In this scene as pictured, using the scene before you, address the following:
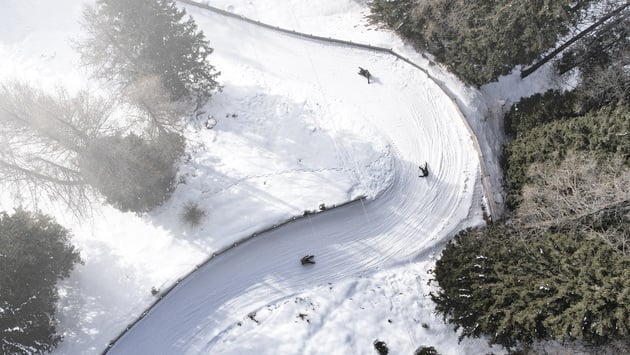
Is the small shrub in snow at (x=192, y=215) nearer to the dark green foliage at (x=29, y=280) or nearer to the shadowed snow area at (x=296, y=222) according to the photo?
the shadowed snow area at (x=296, y=222)

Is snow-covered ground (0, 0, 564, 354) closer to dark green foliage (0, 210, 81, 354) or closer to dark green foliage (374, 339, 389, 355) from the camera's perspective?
dark green foliage (374, 339, 389, 355)

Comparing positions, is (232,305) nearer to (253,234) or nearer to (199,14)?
(253,234)

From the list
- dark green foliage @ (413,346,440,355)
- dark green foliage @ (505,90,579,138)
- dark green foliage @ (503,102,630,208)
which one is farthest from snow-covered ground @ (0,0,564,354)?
dark green foliage @ (505,90,579,138)

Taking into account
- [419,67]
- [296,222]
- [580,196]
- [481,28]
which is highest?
[419,67]

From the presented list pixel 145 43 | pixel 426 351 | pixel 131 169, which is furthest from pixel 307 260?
pixel 145 43

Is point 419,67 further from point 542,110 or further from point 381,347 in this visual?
point 381,347

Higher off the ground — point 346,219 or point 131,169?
point 131,169

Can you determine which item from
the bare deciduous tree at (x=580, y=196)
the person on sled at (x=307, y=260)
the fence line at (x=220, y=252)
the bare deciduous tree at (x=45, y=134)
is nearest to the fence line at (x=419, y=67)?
the bare deciduous tree at (x=580, y=196)
